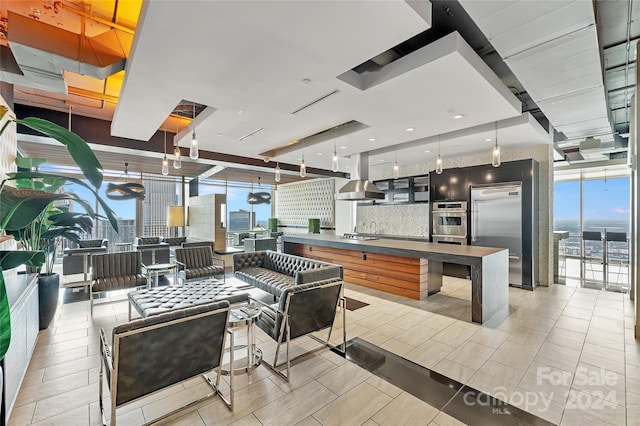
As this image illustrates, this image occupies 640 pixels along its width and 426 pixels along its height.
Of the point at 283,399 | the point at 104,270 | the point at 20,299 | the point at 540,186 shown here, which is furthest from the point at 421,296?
the point at 104,270

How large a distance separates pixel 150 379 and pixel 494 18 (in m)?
3.75

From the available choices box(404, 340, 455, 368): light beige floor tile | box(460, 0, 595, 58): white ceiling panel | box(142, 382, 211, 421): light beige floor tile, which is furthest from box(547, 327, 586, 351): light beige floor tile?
box(142, 382, 211, 421): light beige floor tile

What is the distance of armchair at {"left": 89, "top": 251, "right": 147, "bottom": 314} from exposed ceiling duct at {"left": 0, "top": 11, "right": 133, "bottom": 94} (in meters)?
2.70

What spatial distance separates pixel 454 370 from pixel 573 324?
244cm

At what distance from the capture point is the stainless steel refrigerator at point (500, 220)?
586cm

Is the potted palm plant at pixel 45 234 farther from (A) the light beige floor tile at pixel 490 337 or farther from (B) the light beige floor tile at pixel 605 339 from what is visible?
(B) the light beige floor tile at pixel 605 339

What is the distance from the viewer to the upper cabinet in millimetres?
7641

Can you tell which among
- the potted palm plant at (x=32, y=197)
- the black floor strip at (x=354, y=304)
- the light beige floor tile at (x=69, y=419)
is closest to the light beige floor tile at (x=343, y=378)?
the black floor strip at (x=354, y=304)

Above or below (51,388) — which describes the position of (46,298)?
above

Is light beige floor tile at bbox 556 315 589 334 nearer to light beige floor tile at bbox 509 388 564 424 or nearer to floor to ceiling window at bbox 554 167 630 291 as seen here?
light beige floor tile at bbox 509 388 564 424

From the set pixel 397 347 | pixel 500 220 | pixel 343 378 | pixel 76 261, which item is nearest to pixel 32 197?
pixel 343 378

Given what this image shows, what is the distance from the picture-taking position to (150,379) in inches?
75.5

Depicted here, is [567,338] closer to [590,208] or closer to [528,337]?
[528,337]

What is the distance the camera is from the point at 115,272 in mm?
4758
